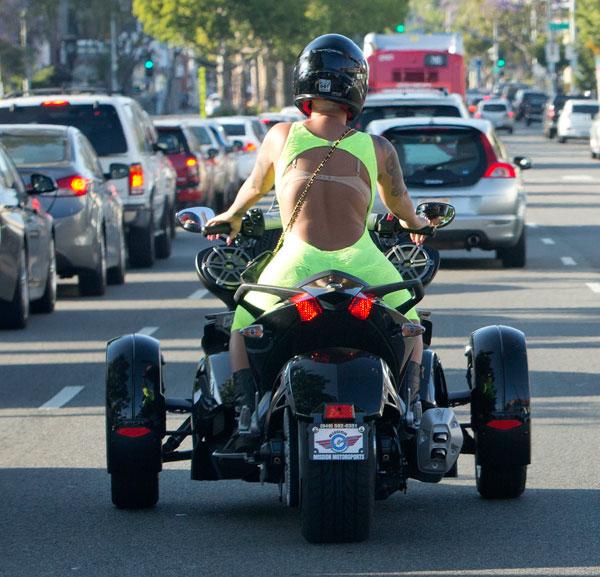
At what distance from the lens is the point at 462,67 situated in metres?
44.9

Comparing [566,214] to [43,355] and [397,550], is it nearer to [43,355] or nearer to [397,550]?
[43,355]

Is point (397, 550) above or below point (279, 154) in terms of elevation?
below

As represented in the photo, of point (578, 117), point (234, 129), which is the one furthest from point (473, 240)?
point (578, 117)

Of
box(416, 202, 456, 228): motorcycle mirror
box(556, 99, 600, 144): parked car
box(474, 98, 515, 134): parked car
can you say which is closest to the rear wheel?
box(416, 202, 456, 228): motorcycle mirror

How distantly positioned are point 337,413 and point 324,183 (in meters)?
0.93

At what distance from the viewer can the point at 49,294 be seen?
17.2 meters

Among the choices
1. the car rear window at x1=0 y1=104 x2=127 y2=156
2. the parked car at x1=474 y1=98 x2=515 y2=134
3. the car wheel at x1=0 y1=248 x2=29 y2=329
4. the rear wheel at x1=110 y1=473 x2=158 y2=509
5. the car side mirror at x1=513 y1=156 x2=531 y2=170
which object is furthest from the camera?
the parked car at x1=474 y1=98 x2=515 y2=134

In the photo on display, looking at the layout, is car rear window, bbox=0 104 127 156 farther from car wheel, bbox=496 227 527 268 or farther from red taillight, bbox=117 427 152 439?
red taillight, bbox=117 427 152 439

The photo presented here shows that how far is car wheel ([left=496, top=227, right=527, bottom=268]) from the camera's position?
21297mm

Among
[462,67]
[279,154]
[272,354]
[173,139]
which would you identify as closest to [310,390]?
[272,354]

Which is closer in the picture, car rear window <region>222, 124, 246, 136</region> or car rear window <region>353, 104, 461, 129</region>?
car rear window <region>353, 104, 461, 129</region>

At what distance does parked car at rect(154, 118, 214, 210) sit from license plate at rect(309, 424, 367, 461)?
22341 mm

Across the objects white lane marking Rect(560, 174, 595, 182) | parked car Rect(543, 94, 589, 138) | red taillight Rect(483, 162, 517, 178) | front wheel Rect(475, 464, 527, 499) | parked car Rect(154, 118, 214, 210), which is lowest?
parked car Rect(543, 94, 589, 138)

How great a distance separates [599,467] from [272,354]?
2315 mm
